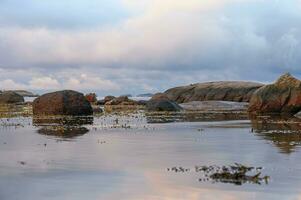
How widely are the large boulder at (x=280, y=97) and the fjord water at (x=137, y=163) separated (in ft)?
77.9

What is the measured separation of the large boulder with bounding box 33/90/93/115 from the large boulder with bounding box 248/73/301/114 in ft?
50.0

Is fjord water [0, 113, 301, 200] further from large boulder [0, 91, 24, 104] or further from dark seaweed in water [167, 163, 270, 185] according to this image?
large boulder [0, 91, 24, 104]

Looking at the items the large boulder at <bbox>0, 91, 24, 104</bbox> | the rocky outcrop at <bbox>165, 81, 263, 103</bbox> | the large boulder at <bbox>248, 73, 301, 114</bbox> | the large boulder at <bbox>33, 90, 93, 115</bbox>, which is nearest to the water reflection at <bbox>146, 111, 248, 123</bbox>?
the large boulder at <bbox>248, 73, 301, 114</bbox>

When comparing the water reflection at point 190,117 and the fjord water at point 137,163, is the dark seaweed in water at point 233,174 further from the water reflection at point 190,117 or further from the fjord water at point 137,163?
the water reflection at point 190,117

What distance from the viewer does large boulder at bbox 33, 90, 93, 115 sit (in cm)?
4269

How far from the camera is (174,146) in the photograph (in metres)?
18.1

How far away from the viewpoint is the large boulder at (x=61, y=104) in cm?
4269

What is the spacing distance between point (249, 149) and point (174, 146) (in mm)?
2514

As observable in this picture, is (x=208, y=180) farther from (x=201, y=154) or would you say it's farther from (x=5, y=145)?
(x=5, y=145)

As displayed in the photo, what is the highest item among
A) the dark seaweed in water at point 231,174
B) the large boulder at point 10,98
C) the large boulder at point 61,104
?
the large boulder at point 10,98

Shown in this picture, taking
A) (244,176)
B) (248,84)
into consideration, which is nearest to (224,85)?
(248,84)

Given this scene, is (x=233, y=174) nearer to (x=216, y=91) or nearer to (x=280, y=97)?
(x=280, y=97)

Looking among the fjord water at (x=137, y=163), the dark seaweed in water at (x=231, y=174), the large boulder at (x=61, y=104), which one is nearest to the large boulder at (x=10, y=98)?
the large boulder at (x=61, y=104)

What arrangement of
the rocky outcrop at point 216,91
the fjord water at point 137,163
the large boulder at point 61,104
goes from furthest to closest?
the rocky outcrop at point 216,91, the large boulder at point 61,104, the fjord water at point 137,163
